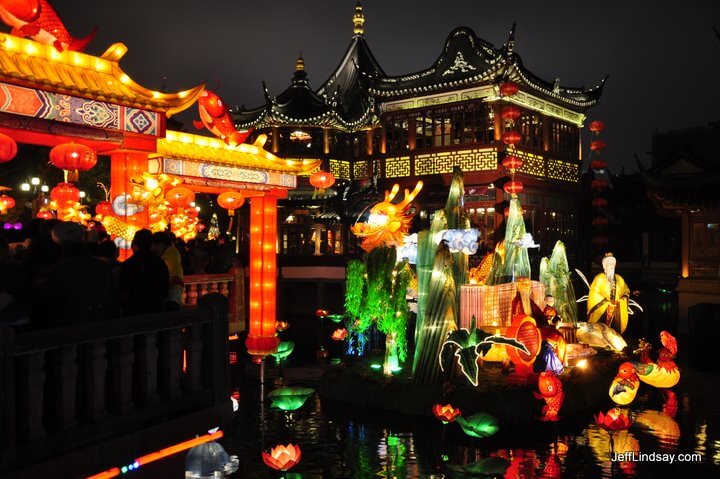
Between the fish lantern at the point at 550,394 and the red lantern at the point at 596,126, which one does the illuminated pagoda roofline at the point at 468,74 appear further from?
the fish lantern at the point at 550,394

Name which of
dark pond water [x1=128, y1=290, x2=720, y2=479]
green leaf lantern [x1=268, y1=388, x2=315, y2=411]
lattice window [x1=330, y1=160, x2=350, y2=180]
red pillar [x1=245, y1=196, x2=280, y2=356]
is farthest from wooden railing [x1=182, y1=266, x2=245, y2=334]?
lattice window [x1=330, y1=160, x2=350, y2=180]

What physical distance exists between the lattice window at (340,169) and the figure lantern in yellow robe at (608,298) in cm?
1457

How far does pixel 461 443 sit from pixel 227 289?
5328 millimetres

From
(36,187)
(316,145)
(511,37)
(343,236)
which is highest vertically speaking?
(511,37)

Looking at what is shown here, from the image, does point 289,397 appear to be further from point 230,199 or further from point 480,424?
point 230,199

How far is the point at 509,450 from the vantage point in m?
10.3

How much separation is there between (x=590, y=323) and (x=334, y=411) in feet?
21.0

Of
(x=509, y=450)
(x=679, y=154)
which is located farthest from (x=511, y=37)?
(x=509, y=450)

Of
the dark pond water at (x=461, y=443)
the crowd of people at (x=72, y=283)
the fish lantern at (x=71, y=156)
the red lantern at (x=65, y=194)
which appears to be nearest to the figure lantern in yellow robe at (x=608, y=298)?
the dark pond water at (x=461, y=443)

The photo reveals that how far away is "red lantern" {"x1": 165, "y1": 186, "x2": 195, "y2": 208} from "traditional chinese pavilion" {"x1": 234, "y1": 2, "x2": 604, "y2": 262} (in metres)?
14.3

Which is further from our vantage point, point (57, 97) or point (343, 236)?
point (343, 236)

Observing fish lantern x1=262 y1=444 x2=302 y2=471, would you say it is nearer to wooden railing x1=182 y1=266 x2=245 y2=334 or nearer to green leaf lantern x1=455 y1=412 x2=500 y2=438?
green leaf lantern x1=455 y1=412 x2=500 y2=438

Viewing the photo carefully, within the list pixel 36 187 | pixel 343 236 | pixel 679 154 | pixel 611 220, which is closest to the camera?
pixel 679 154

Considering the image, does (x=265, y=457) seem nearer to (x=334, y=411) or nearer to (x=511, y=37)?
(x=334, y=411)
